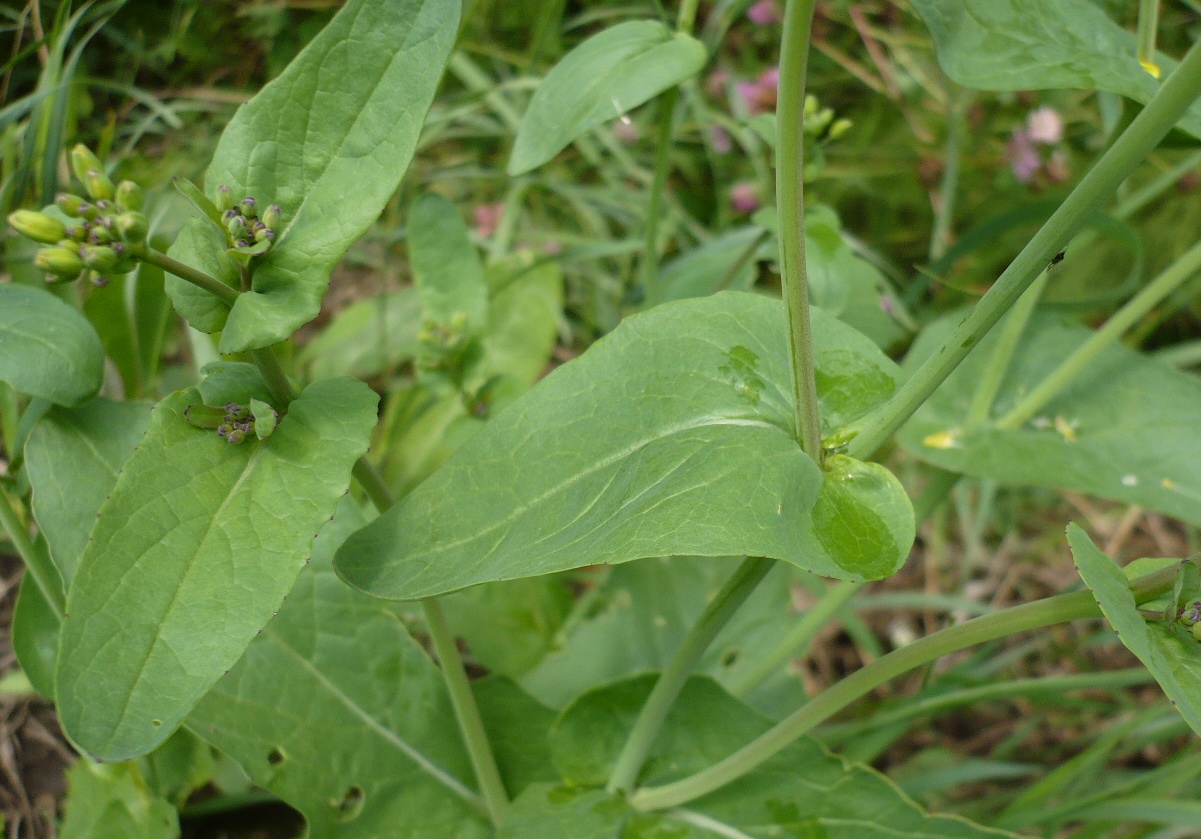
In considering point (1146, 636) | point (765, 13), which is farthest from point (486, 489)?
point (765, 13)

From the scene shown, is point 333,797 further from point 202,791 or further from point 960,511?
point 960,511

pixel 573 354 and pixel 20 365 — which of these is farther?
pixel 573 354

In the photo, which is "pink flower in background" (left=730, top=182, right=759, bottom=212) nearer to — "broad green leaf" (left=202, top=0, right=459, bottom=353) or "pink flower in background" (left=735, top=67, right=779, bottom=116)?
"pink flower in background" (left=735, top=67, right=779, bottom=116)

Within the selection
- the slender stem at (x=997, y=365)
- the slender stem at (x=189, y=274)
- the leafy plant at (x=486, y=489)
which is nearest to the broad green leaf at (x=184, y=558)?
the leafy plant at (x=486, y=489)

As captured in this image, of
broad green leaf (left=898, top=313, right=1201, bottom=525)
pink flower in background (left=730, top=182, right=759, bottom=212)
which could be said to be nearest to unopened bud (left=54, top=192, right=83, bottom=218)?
broad green leaf (left=898, top=313, right=1201, bottom=525)

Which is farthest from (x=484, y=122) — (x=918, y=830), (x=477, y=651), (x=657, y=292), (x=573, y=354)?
(x=918, y=830)
